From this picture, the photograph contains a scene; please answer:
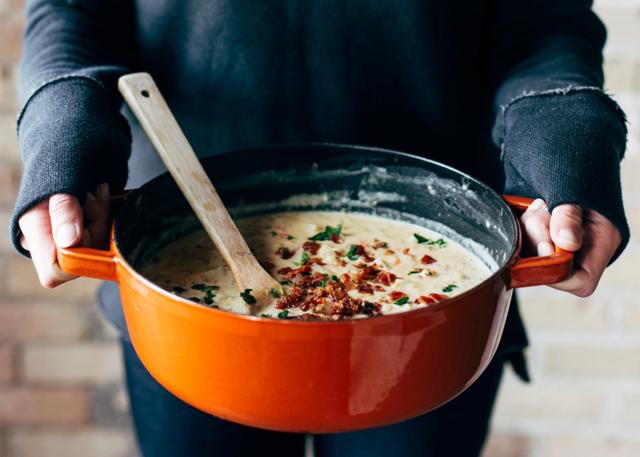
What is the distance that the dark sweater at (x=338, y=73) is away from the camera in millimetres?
786

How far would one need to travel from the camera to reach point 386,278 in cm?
75

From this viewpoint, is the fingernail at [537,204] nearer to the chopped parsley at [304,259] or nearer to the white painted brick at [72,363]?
the chopped parsley at [304,259]

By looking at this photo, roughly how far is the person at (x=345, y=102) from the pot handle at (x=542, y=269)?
2.1 inches

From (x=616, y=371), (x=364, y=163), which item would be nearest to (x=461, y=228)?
(x=364, y=163)

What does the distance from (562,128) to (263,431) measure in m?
0.46

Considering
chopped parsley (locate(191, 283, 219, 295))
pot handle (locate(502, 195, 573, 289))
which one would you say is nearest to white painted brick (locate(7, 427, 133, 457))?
chopped parsley (locate(191, 283, 219, 295))

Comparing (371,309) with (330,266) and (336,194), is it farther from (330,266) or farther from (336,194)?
(336,194)

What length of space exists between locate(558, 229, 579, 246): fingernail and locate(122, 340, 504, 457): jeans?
308mm

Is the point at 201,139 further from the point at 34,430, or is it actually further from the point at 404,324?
the point at 34,430

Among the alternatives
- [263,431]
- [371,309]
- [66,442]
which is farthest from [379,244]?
[66,442]

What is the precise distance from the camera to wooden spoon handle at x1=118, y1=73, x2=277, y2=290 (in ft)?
2.41

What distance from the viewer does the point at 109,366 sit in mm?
1503

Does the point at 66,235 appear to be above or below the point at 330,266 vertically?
above

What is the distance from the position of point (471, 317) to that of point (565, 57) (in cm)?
37
